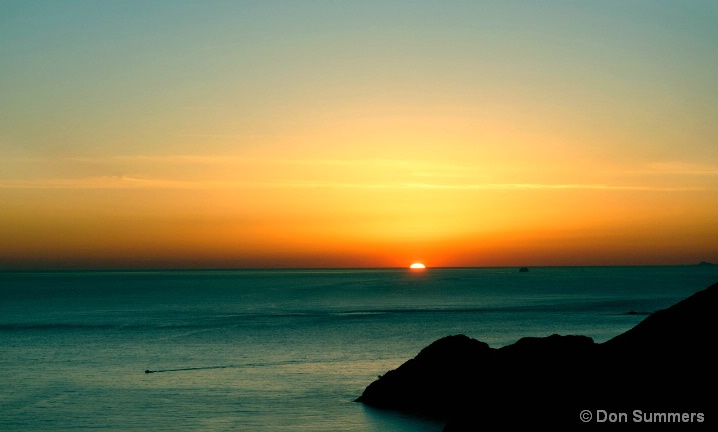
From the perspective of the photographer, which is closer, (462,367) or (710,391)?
(710,391)

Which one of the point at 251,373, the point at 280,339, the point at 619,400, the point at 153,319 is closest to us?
the point at 619,400

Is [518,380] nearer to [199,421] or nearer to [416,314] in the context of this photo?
[199,421]

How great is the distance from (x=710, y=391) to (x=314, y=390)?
34.6 m

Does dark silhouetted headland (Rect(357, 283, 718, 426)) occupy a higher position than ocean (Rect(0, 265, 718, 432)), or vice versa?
dark silhouetted headland (Rect(357, 283, 718, 426))

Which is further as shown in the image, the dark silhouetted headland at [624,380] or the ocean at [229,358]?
the ocean at [229,358]

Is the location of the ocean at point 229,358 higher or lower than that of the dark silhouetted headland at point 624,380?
lower

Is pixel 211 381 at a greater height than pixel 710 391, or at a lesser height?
lesser

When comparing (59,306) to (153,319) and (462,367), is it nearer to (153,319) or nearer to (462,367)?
(153,319)

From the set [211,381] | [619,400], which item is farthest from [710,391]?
[211,381]

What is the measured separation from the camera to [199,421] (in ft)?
154

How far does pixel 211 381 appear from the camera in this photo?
63.1 meters

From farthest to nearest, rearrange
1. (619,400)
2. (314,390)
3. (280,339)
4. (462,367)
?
(280,339)
(314,390)
(462,367)
(619,400)

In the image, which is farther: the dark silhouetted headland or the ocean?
the ocean

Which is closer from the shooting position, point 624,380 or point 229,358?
point 624,380
